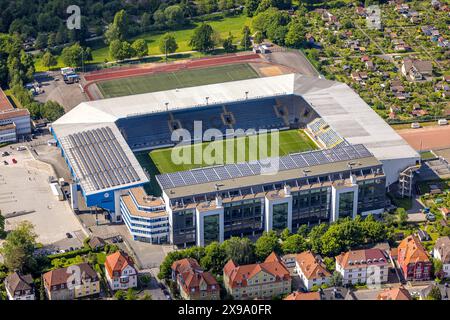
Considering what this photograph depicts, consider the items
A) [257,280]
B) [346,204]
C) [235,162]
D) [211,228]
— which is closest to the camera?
[257,280]

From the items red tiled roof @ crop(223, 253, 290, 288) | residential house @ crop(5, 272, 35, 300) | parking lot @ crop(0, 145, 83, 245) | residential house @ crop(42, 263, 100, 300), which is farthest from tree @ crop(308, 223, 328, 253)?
residential house @ crop(5, 272, 35, 300)

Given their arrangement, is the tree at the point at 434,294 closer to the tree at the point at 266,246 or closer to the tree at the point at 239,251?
the tree at the point at 266,246

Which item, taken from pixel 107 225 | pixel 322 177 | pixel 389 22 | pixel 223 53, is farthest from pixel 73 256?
pixel 389 22

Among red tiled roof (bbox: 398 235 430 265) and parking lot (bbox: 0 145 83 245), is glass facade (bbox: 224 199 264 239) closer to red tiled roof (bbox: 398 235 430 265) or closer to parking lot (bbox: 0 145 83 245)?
Result: red tiled roof (bbox: 398 235 430 265)

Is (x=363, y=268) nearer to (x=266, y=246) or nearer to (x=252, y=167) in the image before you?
(x=266, y=246)

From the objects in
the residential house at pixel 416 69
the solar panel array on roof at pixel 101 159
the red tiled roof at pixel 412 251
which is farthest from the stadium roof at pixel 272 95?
the residential house at pixel 416 69

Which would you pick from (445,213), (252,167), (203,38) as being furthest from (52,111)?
(445,213)
